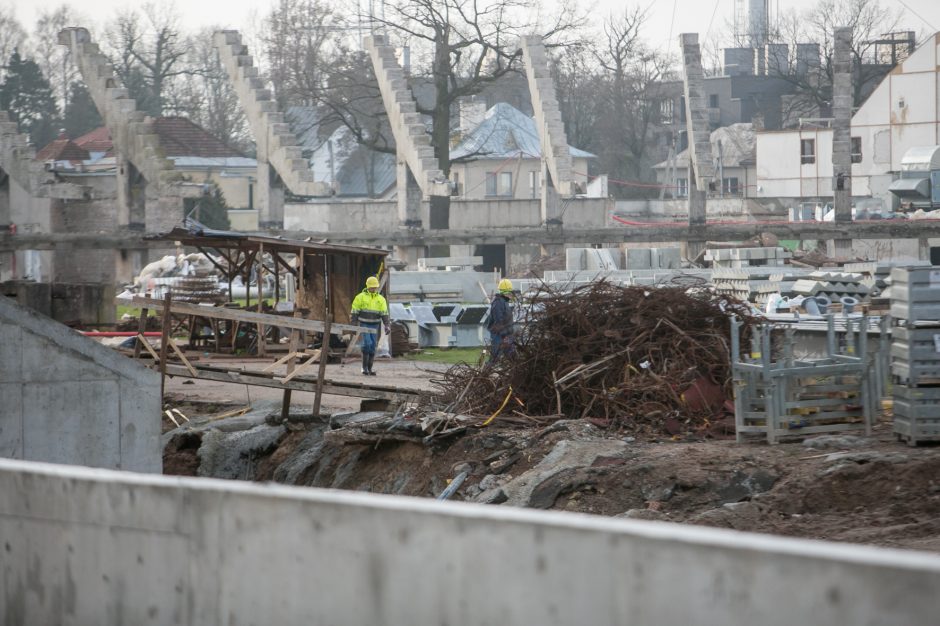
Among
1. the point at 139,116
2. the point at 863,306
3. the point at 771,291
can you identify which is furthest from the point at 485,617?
the point at 139,116

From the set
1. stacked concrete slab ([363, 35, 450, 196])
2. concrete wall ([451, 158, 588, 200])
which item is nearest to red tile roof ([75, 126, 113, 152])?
concrete wall ([451, 158, 588, 200])

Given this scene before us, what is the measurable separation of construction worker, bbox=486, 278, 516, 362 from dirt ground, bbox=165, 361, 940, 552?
1.52m

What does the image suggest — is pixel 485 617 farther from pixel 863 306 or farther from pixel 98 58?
pixel 98 58

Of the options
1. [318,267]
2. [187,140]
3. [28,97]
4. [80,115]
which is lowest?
[318,267]

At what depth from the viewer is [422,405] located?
15336 mm

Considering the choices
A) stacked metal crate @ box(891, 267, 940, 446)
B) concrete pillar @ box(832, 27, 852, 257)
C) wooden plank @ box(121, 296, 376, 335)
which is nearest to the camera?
stacked metal crate @ box(891, 267, 940, 446)

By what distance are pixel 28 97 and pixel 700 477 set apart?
2804 inches

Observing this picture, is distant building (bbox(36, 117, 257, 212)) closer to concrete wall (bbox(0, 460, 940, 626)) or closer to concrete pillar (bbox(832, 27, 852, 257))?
concrete pillar (bbox(832, 27, 852, 257))

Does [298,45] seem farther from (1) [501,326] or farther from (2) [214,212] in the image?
(1) [501,326]

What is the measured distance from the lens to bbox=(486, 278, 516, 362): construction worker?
49.1ft

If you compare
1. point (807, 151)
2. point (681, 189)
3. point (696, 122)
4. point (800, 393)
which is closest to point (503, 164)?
point (681, 189)

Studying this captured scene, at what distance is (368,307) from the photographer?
22406 mm

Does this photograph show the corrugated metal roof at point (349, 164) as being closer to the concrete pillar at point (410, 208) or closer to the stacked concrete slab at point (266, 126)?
the stacked concrete slab at point (266, 126)

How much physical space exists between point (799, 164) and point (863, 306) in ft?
166
